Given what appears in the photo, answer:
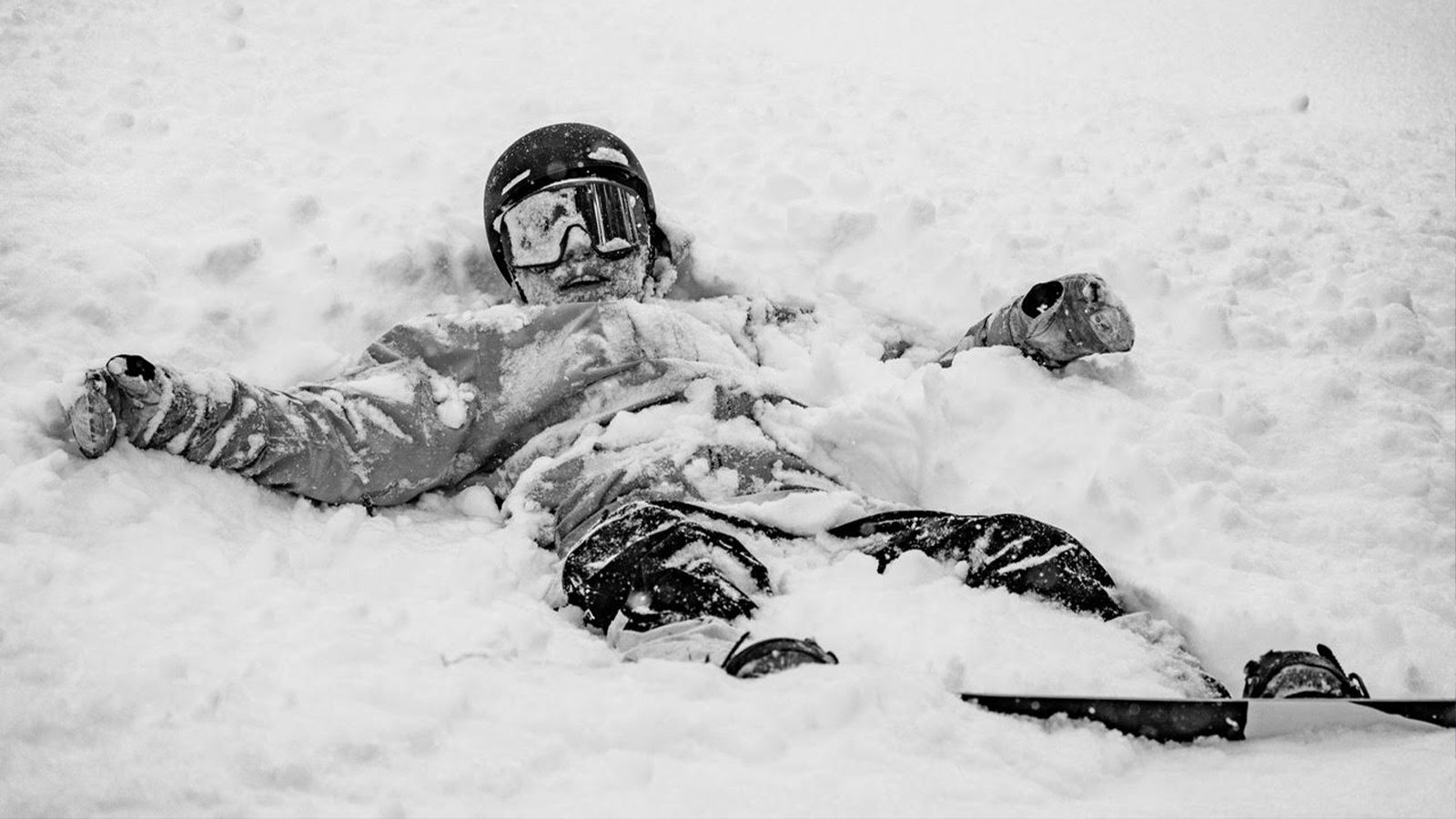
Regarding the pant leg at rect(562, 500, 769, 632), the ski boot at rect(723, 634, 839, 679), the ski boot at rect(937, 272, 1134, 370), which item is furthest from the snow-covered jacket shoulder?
the ski boot at rect(723, 634, 839, 679)

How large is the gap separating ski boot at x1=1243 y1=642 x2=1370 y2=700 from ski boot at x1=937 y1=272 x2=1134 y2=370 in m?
1.39

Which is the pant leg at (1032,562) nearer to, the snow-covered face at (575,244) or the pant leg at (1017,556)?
the pant leg at (1017,556)

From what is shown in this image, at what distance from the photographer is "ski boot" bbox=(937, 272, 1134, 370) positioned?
313cm

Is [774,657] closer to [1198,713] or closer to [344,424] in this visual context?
[1198,713]

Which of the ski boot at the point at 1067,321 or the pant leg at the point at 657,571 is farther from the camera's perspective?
the ski boot at the point at 1067,321

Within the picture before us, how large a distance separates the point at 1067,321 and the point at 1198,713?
174 centimetres

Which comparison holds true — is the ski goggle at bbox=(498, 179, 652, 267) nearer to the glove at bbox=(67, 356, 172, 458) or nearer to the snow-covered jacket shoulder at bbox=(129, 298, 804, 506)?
the snow-covered jacket shoulder at bbox=(129, 298, 804, 506)

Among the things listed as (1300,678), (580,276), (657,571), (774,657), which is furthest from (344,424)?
(1300,678)

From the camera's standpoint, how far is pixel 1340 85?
236 inches

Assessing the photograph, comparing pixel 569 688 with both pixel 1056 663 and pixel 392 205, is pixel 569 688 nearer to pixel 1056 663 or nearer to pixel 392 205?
pixel 1056 663

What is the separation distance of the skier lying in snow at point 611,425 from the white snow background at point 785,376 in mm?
111

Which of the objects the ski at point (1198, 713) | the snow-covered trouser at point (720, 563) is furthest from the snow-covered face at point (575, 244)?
the ski at point (1198, 713)

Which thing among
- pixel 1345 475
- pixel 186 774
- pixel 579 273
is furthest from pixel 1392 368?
pixel 186 774

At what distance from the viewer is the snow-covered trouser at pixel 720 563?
223 centimetres
